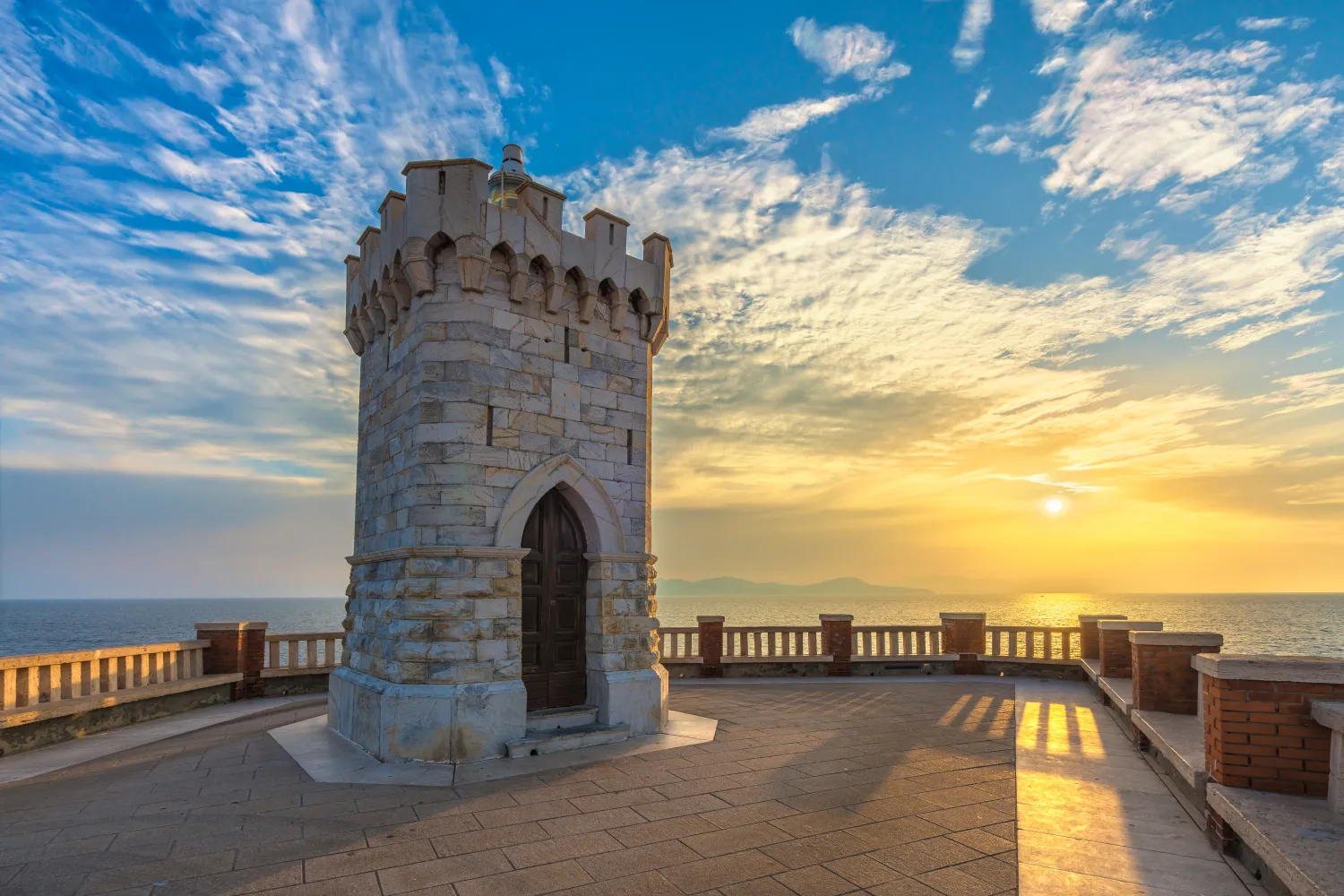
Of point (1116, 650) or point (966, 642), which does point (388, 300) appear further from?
point (966, 642)

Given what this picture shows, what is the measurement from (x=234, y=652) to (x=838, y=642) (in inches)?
454

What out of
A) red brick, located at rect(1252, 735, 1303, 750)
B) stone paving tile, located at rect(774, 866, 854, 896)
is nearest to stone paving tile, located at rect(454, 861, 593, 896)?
stone paving tile, located at rect(774, 866, 854, 896)

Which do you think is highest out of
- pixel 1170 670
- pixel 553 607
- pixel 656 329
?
pixel 656 329

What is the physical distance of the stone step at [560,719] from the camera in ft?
30.0

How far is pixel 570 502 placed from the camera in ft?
32.9

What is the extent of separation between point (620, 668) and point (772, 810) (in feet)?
12.0

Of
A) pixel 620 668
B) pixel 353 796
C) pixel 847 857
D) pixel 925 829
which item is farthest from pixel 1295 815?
pixel 353 796

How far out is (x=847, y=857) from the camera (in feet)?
17.9

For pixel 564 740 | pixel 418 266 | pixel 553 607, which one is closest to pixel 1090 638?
pixel 553 607

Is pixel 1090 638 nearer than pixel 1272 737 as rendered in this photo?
No

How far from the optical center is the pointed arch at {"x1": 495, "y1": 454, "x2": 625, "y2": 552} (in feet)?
29.9

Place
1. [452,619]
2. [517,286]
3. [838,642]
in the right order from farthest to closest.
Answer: [838,642] → [517,286] → [452,619]

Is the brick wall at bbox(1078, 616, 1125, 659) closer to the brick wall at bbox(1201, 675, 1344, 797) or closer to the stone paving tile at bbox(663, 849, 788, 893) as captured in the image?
the brick wall at bbox(1201, 675, 1344, 797)

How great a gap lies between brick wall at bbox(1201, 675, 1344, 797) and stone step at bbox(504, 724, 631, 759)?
240 inches
